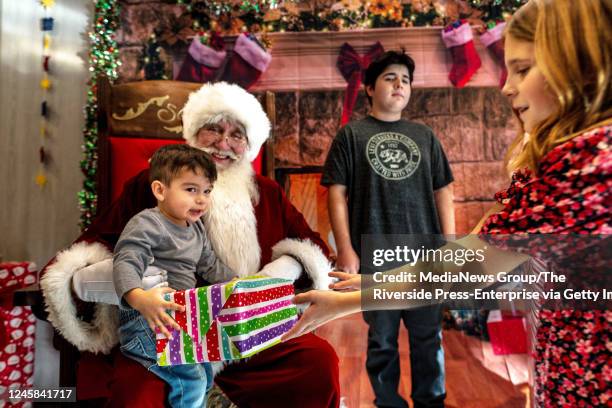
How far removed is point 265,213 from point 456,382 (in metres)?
0.90

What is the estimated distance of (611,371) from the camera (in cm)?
69

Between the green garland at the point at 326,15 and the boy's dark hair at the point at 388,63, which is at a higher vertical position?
the green garland at the point at 326,15

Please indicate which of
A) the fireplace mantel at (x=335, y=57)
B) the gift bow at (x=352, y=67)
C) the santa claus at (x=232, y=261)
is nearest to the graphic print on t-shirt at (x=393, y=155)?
the santa claus at (x=232, y=261)

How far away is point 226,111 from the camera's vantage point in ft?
5.81

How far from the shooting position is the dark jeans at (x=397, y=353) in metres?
1.87

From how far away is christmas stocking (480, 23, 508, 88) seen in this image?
10.2 ft

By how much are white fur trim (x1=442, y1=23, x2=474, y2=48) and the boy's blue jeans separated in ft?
8.89

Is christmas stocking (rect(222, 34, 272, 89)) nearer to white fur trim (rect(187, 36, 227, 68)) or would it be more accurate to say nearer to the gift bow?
white fur trim (rect(187, 36, 227, 68))

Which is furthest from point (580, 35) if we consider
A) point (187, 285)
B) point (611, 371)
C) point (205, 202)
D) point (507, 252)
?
point (187, 285)

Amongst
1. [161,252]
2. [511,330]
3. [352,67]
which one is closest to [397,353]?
[511,330]

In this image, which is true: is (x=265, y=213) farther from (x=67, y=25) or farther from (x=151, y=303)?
(x=67, y=25)

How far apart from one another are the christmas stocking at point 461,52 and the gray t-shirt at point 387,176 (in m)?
1.18

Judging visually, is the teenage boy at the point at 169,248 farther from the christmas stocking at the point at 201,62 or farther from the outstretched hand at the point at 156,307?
the christmas stocking at the point at 201,62

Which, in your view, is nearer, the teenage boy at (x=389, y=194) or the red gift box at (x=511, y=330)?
the red gift box at (x=511, y=330)
